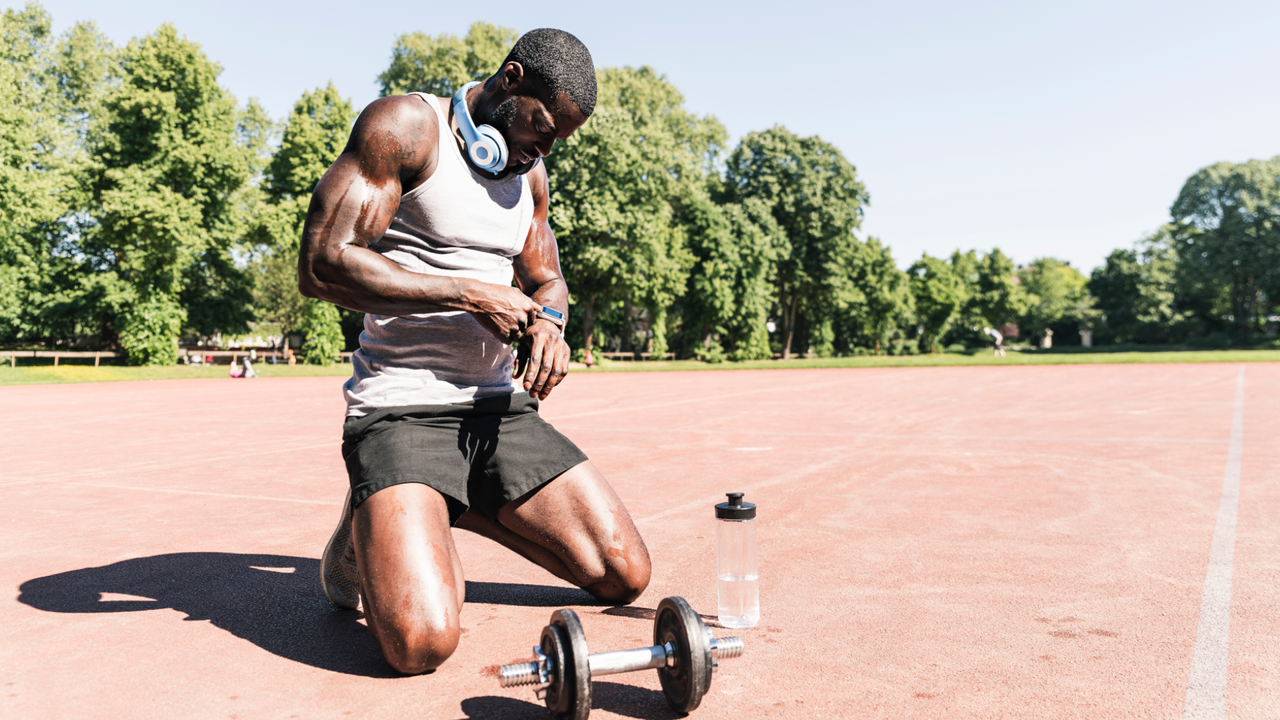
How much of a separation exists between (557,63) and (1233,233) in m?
70.9

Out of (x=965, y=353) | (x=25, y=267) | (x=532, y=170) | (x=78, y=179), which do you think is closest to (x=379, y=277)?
(x=532, y=170)

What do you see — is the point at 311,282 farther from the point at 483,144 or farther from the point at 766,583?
the point at 766,583

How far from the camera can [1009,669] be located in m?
2.94

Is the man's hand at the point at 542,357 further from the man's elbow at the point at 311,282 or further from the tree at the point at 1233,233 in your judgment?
the tree at the point at 1233,233

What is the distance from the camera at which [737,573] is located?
3.49m

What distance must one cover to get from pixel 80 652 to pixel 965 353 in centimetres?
7420

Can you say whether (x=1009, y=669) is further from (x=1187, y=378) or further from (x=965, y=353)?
(x=965, y=353)

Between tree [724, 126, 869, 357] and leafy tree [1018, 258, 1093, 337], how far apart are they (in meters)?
33.3

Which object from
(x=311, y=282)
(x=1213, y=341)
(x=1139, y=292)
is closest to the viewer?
(x=311, y=282)

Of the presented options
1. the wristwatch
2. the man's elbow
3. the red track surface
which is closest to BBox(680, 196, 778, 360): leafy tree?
the red track surface

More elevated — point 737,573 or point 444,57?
point 444,57

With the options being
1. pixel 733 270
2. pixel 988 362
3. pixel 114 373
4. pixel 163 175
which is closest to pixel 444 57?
pixel 163 175

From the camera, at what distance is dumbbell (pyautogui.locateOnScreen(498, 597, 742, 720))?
2.33 meters

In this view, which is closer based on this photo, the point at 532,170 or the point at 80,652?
the point at 80,652
